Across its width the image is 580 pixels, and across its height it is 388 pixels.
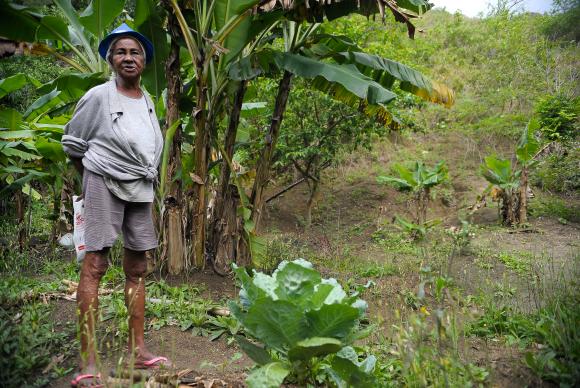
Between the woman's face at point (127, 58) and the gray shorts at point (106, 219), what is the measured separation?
0.66 m

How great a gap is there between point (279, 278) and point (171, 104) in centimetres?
327

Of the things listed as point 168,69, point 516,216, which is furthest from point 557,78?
point 168,69

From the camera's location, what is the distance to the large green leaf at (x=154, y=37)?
5.08m

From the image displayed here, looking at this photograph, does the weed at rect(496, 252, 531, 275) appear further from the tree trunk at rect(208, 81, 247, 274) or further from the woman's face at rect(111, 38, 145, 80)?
the woman's face at rect(111, 38, 145, 80)

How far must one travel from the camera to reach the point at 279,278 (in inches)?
99.9

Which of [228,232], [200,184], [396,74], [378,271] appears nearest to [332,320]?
[200,184]

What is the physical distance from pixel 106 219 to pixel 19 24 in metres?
3.10

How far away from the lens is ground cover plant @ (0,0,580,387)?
2537mm

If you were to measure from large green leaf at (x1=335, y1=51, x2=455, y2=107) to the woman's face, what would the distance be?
9.73 feet

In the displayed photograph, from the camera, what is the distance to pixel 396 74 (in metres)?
5.61

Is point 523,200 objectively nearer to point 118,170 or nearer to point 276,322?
point 276,322

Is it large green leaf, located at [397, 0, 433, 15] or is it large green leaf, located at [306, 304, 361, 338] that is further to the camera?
large green leaf, located at [397, 0, 433, 15]

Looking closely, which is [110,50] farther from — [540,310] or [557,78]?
[557,78]

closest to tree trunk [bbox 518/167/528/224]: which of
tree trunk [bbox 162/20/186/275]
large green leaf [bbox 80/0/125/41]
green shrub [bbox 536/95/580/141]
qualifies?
green shrub [bbox 536/95/580/141]
